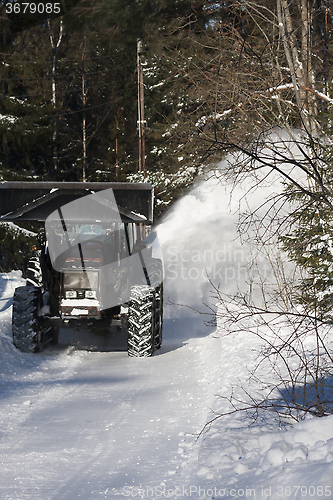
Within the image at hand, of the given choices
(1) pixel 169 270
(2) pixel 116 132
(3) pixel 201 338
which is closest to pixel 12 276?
(1) pixel 169 270

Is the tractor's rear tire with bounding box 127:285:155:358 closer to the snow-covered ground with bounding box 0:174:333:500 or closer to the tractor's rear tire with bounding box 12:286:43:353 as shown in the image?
the snow-covered ground with bounding box 0:174:333:500

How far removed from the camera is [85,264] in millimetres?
8547

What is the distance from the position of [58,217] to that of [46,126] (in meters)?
16.6

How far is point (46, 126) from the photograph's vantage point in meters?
23.8

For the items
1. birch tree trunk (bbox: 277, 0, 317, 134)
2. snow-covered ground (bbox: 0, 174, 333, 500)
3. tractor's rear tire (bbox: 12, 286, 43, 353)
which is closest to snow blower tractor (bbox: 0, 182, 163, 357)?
tractor's rear tire (bbox: 12, 286, 43, 353)

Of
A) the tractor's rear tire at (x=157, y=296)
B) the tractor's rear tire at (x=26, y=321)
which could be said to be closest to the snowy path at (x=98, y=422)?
the tractor's rear tire at (x=26, y=321)

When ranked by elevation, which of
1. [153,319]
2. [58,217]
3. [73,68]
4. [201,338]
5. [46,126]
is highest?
[73,68]

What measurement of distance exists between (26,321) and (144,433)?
4.08 m

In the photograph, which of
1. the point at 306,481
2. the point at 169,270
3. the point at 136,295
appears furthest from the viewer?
the point at 169,270

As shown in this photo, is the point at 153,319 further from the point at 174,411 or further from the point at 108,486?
the point at 108,486

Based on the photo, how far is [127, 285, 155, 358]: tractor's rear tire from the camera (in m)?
8.33

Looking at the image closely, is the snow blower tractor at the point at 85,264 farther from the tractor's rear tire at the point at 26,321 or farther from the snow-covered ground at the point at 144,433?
the snow-covered ground at the point at 144,433

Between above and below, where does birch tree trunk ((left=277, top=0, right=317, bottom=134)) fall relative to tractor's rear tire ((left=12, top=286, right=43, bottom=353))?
above

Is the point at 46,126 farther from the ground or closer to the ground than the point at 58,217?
farther from the ground
